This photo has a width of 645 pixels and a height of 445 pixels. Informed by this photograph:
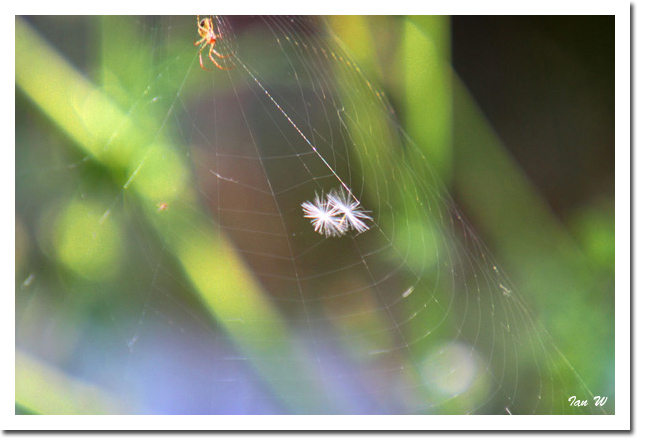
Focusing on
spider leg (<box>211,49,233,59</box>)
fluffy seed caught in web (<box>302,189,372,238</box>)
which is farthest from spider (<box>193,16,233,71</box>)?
fluffy seed caught in web (<box>302,189,372,238</box>)

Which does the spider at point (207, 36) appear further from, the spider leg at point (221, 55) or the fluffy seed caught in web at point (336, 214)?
the fluffy seed caught in web at point (336, 214)

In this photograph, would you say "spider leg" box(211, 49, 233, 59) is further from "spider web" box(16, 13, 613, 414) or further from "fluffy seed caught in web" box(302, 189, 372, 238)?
"fluffy seed caught in web" box(302, 189, 372, 238)

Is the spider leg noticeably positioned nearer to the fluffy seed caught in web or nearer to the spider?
the spider

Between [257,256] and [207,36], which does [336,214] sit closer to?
[257,256]

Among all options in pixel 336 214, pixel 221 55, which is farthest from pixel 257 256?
pixel 221 55

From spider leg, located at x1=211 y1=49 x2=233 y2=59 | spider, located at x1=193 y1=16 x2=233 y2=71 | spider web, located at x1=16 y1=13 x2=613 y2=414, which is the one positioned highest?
spider, located at x1=193 y1=16 x2=233 y2=71

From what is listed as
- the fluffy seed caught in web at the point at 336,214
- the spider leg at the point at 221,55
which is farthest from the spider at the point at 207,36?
the fluffy seed caught in web at the point at 336,214

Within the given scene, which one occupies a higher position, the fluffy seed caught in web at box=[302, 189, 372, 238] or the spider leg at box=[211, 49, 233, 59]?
the spider leg at box=[211, 49, 233, 59]

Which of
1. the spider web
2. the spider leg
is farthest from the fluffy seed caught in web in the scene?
the spider leg
